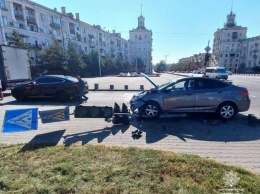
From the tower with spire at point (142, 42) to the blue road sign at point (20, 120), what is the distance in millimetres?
98182

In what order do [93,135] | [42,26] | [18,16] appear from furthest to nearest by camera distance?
[42,26] < [18,16] < [93,135]

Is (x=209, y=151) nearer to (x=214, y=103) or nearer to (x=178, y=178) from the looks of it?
(x=178, y=178)

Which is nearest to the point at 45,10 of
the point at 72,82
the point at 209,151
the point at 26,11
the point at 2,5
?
the point at 26,11

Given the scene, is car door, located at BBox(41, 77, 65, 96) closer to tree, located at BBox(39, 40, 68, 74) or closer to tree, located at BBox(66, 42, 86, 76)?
tree, located at BBox(39, 40, 68, 74)

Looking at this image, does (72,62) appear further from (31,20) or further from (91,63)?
(31,20)

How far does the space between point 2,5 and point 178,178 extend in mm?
41612

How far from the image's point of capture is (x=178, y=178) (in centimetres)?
282

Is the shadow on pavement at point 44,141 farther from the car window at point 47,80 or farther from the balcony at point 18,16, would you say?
the balcony at point 18,16

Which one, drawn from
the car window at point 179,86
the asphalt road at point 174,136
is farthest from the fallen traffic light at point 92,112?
the car window at point 179,86

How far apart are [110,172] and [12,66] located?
1318cm

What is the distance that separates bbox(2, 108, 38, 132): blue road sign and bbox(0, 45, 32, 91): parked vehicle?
9541 millimetres

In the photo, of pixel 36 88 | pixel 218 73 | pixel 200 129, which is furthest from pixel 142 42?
pixel 200 129

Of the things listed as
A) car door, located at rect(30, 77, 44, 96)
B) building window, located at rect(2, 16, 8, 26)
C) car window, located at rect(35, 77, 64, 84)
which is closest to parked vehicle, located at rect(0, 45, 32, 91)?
car door, located at rect(30, 77, 44, 96)

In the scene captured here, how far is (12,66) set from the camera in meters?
12.8
